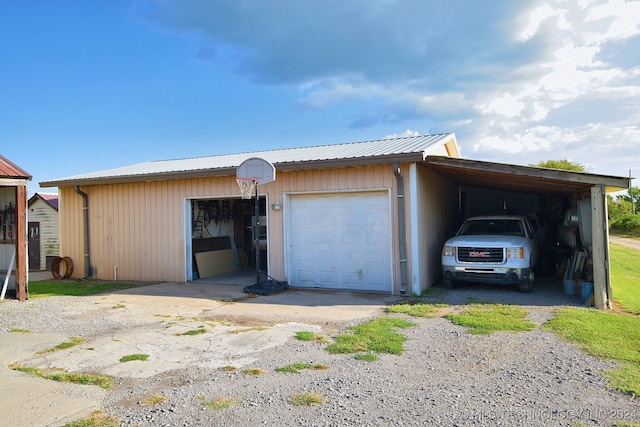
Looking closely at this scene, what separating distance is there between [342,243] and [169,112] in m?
9.96

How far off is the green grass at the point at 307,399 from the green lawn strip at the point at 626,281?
6445 millimetres

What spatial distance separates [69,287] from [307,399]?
9.93m

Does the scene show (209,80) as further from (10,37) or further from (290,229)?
(290,229)

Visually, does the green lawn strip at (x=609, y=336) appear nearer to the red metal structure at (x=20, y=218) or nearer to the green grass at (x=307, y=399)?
the green grass at (x=307, y=399)

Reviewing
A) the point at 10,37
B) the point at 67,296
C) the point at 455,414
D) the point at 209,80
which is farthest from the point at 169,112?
the point at 455,414

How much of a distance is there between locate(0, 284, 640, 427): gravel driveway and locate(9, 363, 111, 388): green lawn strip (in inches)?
4.0

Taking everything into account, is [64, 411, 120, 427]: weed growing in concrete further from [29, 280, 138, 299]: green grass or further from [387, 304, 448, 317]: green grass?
[29, 280, 138, 299]: green grass

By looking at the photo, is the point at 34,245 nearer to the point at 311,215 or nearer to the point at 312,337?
the point at 311,215

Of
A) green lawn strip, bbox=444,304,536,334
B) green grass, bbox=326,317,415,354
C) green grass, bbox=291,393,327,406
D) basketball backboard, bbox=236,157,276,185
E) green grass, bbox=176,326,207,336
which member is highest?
basketball backboard, bbox=236,157,276,185

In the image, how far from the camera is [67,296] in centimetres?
978

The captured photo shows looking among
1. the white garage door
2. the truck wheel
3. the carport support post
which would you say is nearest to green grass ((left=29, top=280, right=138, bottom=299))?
the white garage door

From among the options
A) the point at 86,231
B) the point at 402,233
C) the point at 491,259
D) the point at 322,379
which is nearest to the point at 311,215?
the point at 402,233

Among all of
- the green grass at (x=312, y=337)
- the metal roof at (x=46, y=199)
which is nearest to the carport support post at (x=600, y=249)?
the green grass at (x=312, y=337)

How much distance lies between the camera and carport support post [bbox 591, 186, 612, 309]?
24.9 ft
